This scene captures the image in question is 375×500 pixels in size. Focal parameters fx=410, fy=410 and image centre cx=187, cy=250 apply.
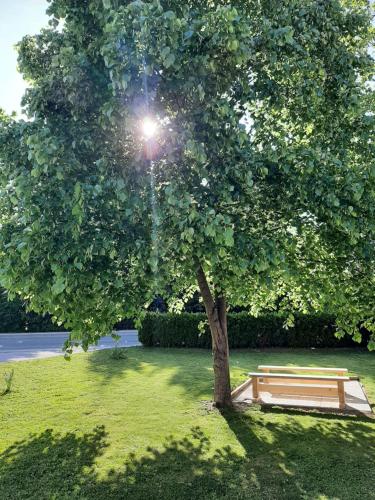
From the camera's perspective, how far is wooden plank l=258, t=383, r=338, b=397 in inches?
368

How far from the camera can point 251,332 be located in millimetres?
18719

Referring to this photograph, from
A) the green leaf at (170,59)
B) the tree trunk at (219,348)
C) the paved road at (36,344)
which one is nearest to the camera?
the green leaf at (170,59)

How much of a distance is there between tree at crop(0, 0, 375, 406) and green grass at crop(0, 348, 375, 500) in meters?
2.22

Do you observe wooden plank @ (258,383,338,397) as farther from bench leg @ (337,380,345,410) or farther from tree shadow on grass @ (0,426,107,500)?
tree shadow on grass @ (0,426,107,500)

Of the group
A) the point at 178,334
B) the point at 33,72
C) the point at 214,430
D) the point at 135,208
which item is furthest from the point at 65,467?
the point at 178,334

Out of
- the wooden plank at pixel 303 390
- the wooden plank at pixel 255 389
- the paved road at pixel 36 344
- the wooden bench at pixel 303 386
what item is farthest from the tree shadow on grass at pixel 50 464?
the paved road at pixel 36 344

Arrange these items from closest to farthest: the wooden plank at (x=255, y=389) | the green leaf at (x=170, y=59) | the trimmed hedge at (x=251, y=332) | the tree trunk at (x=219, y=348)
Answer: the green leaf at (x=170, y=59) < the tree trunk at (x=219, y=348) < the wooden plank at (x=255, y=389) < the trimmed hedge at (x=251, y=332)

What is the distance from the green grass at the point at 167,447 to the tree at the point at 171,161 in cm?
222

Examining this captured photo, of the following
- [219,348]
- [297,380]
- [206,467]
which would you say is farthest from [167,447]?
[297,380]

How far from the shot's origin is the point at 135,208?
531cm

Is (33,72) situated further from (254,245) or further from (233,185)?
(254,245)

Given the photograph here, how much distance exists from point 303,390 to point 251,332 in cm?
936

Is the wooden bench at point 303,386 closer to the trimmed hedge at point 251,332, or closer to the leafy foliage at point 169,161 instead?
the leafy foliage at point 169,161

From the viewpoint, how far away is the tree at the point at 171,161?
16.0ft
